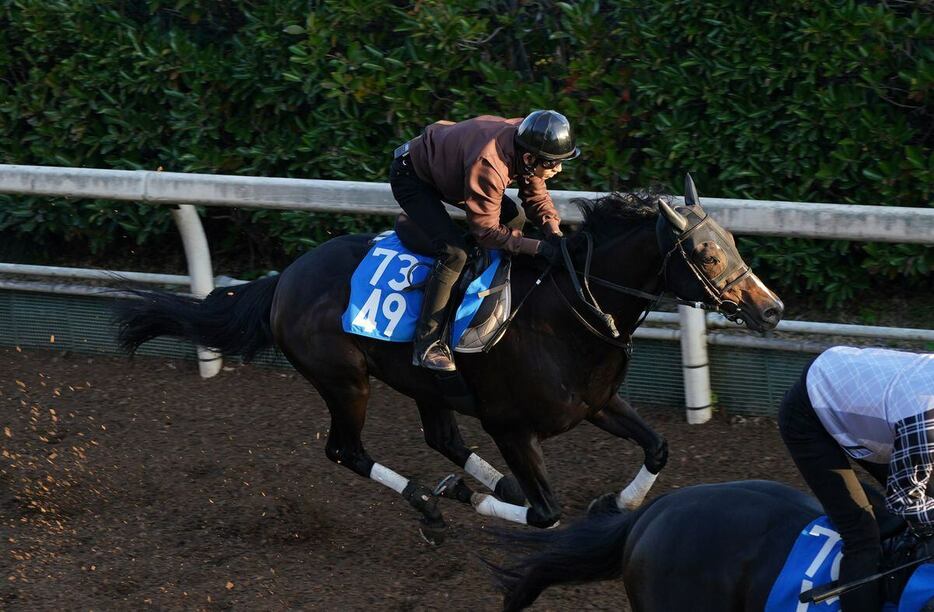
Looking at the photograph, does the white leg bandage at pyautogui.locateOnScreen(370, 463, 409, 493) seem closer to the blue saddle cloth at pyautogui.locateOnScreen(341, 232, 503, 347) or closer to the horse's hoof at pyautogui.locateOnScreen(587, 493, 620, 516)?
the blue saddle cloth at pyautogui.locateOnScreen(341, 232, 503, 347)

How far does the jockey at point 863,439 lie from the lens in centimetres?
314

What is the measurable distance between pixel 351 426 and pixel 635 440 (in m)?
1.38

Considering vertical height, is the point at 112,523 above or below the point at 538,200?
below

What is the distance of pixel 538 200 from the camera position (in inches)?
218

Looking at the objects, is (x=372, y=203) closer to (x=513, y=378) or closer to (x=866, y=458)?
(x=513, y=378)

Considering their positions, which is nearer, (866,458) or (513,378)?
(866,458)

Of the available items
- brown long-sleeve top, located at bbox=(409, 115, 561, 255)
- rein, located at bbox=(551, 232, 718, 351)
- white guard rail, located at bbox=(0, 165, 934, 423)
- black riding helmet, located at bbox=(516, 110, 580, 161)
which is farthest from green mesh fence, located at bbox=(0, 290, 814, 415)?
black riding helmet, located at bbox=(516, 110, 580, 161)

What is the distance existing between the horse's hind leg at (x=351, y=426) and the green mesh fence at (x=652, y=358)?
0.62 m

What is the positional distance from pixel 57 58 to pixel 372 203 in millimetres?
2891

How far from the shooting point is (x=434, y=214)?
5.41 m

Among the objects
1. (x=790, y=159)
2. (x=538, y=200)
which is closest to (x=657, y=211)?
(x=538, y=200)

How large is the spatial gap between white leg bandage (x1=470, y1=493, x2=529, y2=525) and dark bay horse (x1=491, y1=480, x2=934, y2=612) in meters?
1.58

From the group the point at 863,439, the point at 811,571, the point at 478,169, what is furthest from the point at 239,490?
the point at 863,439

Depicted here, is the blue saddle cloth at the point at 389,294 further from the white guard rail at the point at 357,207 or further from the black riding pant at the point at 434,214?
the white guard rail at the point at 357,207
